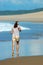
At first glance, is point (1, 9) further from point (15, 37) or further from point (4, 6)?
point (15, 37)

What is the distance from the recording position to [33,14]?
43531mm

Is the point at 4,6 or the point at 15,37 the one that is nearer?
the point at 15,37

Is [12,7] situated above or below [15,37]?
below

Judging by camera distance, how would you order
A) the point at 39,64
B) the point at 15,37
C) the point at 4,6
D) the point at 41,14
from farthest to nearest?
1. the point at 41,14
2. the point at 4,6
3. the point at 15,37
4. the point at 39,64

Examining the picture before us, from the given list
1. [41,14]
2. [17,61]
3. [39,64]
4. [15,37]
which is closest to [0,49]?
[15,37]

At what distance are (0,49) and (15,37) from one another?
0.88m

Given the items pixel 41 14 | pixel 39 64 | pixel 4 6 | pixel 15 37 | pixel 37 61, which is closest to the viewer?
pixel 39 64

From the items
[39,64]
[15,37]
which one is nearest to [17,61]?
[39,64]

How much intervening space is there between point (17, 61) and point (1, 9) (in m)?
27.8

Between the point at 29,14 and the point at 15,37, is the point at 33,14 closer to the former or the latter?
the point at 29,14

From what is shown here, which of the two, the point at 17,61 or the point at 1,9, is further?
the point at 1,9

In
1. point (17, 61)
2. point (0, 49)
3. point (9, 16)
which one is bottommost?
point (9, 16)

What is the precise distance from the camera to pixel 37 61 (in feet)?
21.1

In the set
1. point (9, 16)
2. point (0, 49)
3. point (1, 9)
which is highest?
point (0, 49)
